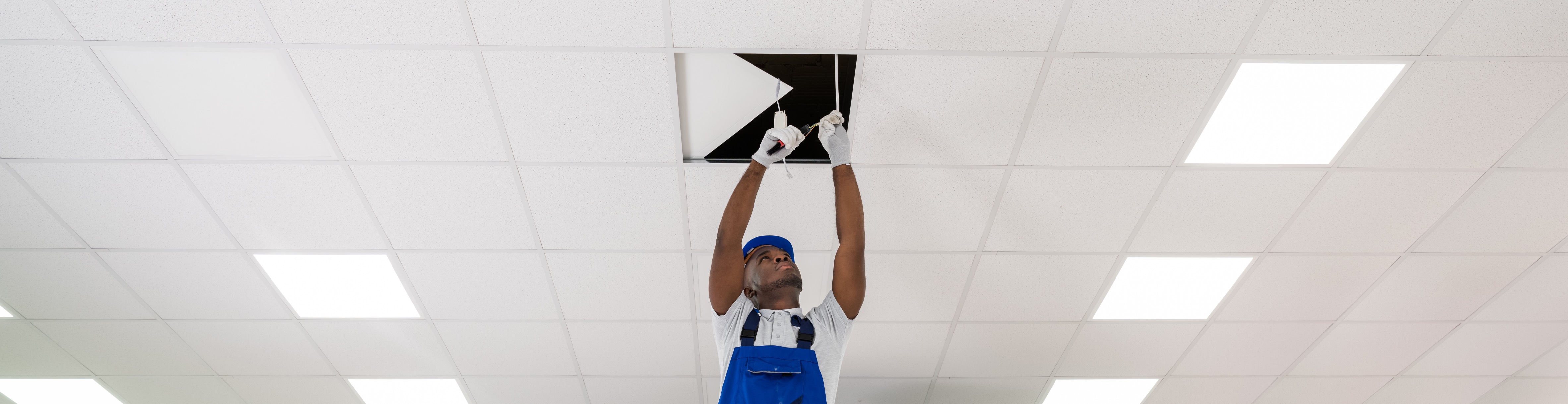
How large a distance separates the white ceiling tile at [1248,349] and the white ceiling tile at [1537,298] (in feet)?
2.19

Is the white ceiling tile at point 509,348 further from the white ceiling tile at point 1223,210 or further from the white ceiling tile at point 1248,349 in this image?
the white ceiling tile at point 1248,349

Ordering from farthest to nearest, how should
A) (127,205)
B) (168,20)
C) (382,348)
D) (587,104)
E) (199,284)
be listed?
(382,348), (199,284), (127,205), (587,104), (168,20)

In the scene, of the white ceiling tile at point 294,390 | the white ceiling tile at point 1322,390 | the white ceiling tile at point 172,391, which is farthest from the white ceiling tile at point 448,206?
the white ceiling tile at point 1322,390

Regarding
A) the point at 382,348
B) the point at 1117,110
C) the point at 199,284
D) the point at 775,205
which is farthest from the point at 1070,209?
the point at 199,284

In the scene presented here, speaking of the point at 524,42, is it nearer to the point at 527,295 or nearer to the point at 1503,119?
the point at 527,295

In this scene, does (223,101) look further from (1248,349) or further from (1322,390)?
(1322,390)

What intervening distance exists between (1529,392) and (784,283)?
4.23 metres

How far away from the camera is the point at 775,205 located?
2.47 metres

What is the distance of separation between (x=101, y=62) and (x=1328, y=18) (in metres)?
3.33

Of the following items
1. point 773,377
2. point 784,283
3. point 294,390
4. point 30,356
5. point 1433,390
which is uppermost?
point 30,356

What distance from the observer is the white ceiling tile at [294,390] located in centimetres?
350

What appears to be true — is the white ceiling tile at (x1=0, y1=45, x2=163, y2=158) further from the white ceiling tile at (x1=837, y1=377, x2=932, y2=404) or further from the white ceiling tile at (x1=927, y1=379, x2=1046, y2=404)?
the white ceiling tile at (x1=927, y1=379, x2=1046, y2=404)

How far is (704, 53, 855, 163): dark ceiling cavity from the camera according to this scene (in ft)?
6.64

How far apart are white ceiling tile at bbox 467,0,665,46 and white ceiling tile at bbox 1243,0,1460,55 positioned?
1640 millimetres
